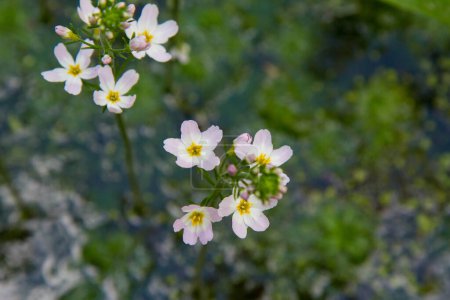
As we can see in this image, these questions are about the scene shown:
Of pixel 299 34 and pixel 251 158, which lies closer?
pixel 251 158

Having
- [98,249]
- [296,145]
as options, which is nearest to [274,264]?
[296,145]

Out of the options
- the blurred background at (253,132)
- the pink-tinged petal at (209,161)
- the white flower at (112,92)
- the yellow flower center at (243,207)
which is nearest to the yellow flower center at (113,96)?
the white flower at (112,92)

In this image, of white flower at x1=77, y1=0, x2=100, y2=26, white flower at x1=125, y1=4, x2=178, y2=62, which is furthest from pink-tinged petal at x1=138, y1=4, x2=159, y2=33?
white flower at x1=77, y1=0, x2=100, y2=26

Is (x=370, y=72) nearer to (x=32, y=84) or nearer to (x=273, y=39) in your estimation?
(x=273, y=39)

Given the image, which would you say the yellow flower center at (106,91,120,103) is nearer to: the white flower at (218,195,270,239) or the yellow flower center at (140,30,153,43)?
the yellow flower center at (140,30,153,43)

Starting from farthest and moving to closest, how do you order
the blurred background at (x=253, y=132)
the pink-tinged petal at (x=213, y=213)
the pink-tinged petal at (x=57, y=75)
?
1. the blurred background at (x=253, y=132)
2. the pink-tinged petal at (x=57, y=75)
3. the pink-tinged petal at (x=213, y=213)

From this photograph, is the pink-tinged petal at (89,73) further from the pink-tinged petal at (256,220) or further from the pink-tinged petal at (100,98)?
the pink-tinged petal at (256,220)

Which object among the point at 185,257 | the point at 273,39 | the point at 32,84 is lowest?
the point at 185,257
